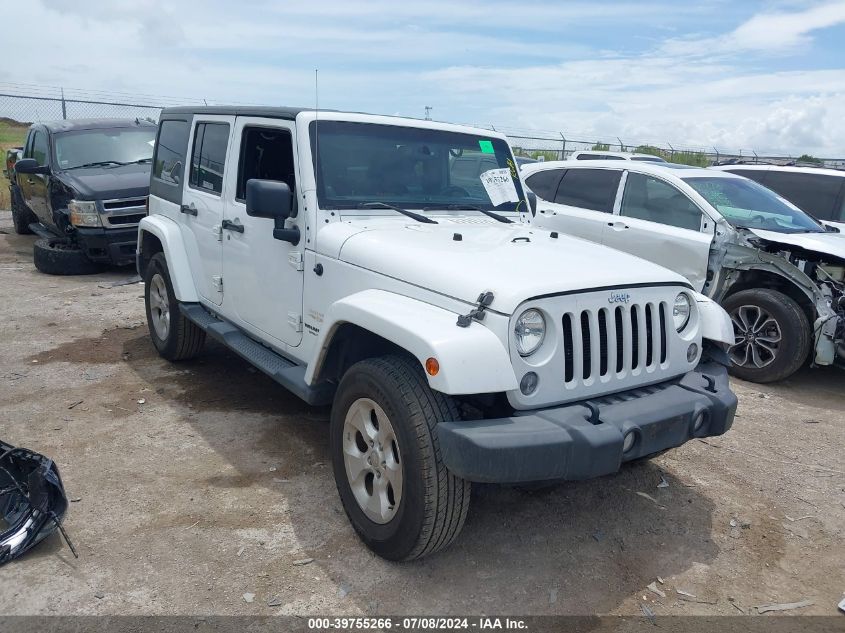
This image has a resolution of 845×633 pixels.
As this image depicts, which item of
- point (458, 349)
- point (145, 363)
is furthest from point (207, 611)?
point (145, 363)

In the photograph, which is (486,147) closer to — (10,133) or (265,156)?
(265,156)

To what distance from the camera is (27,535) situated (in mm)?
3172

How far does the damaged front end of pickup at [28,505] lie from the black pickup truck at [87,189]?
20.4 feet

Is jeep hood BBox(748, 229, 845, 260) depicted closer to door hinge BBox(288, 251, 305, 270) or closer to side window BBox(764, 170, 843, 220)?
side window BBox(764, 170, 843, 220)

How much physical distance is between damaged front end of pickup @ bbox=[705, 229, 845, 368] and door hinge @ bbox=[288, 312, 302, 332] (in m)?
4.02

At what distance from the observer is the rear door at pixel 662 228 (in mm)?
6445

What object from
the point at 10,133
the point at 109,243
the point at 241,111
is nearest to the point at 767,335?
the point at 241,111

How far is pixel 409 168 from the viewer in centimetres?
427

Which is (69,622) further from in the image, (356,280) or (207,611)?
(356,280)

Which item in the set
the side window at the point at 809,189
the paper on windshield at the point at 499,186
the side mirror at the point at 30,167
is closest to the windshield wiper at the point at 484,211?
the paper on windshield at the point at 499,186

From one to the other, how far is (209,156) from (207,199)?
0.32m

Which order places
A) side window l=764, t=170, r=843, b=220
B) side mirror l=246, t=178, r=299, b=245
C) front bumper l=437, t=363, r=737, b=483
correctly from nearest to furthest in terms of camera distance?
front bumper l=437, t=363, r=737, b=483 < side mirror l=246, t=178, r=299, b=245 < side window l=764, t=170, r=843, b=220

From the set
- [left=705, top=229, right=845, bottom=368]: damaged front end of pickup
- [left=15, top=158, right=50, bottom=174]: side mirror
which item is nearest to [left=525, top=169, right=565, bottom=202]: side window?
[left=705, top=229, right=845, bottom=368]: damaged front end of pickup

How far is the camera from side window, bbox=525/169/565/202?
7965mm
